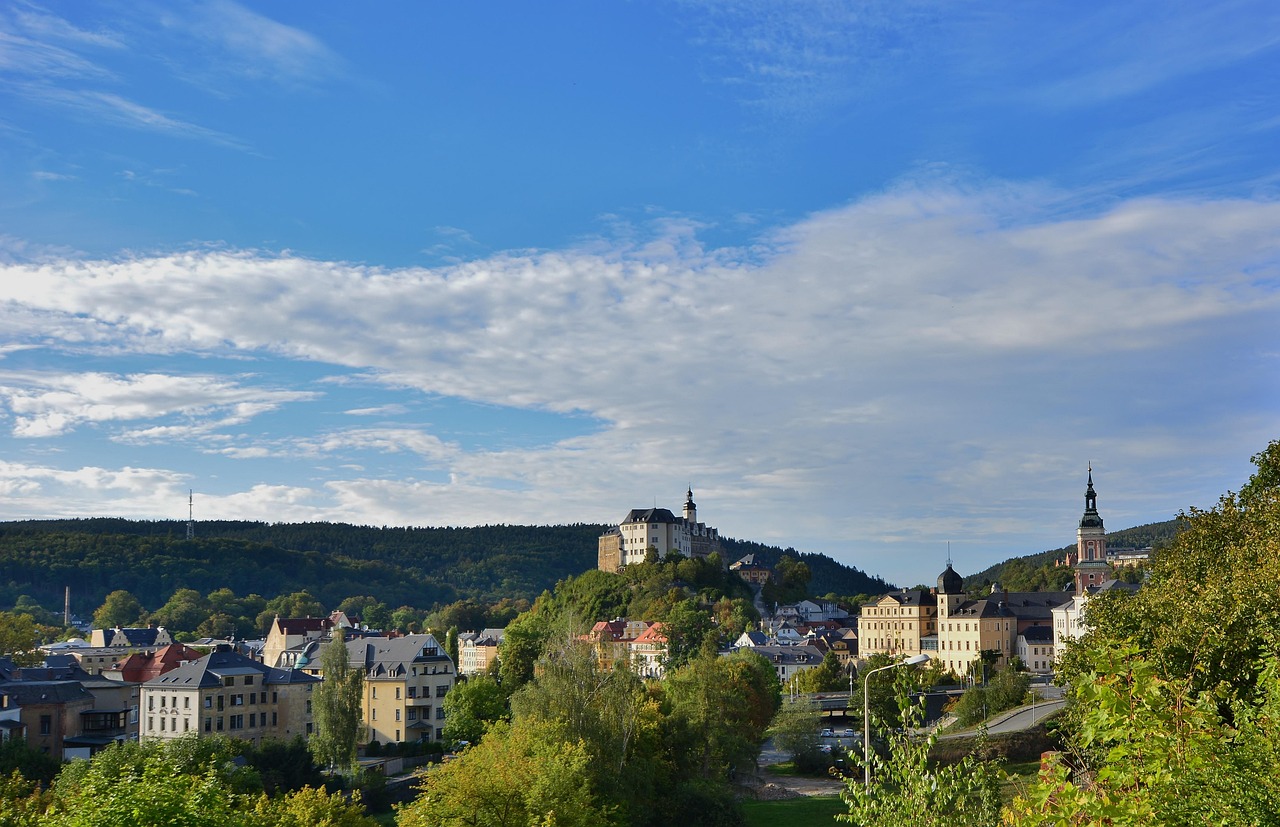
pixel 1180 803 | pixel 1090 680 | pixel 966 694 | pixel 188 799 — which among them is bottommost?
pixel 966 694

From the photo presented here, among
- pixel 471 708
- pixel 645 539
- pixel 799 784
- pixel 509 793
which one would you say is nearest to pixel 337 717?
pixel 471 708

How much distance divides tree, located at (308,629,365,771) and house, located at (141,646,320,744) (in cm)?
320

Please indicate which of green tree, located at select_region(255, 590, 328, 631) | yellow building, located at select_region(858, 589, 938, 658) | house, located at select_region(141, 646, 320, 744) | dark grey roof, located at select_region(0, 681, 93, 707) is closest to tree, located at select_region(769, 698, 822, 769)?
house, located at select_region(141, 646, 320, 744)

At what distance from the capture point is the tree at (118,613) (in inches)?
6698

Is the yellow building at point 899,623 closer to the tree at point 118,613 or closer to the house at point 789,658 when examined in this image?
the house at point 789,658

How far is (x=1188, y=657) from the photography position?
3022 cm

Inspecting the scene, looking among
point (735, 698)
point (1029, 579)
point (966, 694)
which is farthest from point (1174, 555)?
point (1029, 579)

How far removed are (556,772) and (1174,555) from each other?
77.9ft

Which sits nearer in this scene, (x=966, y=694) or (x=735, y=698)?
(x=735, y=698)

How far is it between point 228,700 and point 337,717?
943 centimetres

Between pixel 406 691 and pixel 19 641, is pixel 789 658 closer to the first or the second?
pixel 406 691

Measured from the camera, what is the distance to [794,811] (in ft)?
193

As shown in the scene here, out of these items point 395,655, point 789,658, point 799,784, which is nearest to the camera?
point 799,784

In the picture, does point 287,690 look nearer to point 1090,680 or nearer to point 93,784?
point 93,784
